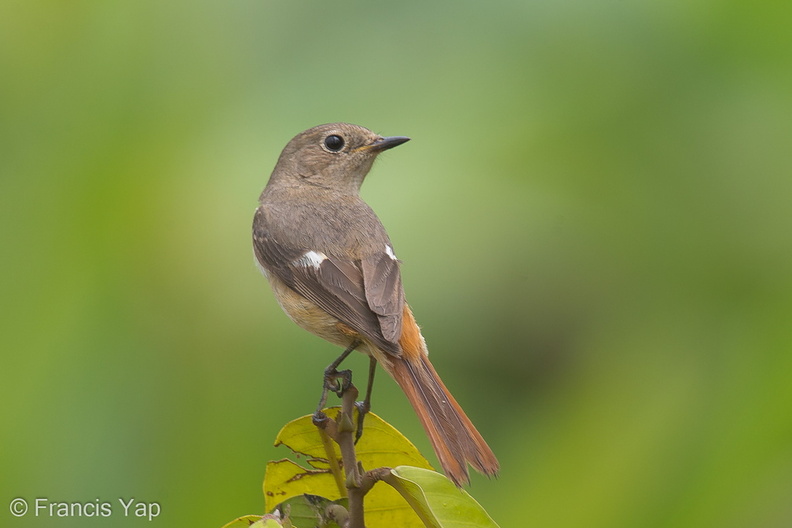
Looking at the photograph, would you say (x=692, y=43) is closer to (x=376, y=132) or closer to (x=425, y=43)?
(x=425, y=43)

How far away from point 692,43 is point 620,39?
10.7 inches

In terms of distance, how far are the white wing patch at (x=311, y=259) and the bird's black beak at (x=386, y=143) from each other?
21.4 inches

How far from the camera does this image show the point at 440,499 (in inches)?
76.2

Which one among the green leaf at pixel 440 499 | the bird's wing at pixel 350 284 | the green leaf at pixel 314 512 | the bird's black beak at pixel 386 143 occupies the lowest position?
the green leaf at pixel 314 512

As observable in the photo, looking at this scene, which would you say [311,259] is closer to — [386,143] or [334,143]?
[386,143]

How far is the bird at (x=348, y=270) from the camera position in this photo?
7.58 ft

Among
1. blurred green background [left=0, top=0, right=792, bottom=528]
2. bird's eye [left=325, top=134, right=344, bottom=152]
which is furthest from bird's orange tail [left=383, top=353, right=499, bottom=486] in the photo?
bird's eye [left=325, top=134, right=344, bottom=152]

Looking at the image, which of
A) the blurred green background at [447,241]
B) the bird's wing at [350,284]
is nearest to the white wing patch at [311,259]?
the bird's wing at [350,284]

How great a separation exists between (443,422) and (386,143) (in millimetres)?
1279

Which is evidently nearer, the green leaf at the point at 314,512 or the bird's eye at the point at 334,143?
the green leaf at the point at 314,512

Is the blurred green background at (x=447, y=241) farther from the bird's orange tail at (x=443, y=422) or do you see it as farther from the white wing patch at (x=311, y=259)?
the bird's orange tail at (x=443, y=422)

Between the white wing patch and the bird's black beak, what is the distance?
21.4 inches

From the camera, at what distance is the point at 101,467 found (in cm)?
305

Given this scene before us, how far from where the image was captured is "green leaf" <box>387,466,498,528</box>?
6.27ft
